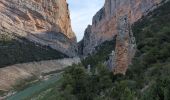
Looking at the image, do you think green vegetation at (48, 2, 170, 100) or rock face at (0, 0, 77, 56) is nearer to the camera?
green vegetation at (48, 2, 170, 100)

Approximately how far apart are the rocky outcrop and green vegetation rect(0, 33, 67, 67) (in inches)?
80.5

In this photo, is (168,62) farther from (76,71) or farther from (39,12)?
(39,12)

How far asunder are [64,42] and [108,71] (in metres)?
156

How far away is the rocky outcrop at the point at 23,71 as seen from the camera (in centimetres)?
12800

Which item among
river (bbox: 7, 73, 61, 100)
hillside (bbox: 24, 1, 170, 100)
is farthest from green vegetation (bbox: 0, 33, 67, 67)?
hillside (bbox: 24, 1, 170, 100)

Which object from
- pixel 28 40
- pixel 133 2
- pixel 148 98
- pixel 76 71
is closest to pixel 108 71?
pixel 76 71

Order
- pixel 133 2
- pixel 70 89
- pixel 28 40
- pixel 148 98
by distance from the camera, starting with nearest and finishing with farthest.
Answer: pixel 148 98
pixel 70 89
pixel 133 2
pixel 28 40

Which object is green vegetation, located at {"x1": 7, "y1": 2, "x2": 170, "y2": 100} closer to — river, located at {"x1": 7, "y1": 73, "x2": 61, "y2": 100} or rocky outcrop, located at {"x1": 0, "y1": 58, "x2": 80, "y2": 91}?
river, located at {"x1": 7, "y1": 73, "x2": 61, "y2": 100}

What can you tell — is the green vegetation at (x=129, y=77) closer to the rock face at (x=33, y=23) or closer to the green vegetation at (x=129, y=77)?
the green vegetation at (x=129, y=77)

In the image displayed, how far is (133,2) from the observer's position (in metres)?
135

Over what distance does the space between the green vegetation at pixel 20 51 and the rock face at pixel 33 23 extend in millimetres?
3957

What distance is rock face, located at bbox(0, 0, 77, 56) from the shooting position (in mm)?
172300

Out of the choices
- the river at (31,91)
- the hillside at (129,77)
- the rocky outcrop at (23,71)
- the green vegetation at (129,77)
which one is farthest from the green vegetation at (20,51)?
the hillside at (129,77)

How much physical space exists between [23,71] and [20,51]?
17.7 m
